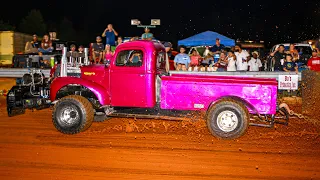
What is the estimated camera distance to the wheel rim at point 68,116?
809 centimetres

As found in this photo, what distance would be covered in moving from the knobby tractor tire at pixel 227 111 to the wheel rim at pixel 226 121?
0.04 metres

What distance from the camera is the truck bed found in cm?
752

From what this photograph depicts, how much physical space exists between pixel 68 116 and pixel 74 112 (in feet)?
0.54

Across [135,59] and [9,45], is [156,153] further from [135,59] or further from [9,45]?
[9,45]

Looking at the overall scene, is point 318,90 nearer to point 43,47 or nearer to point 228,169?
point 228,169

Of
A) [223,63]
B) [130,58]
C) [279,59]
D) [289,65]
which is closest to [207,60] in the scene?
[223,63]

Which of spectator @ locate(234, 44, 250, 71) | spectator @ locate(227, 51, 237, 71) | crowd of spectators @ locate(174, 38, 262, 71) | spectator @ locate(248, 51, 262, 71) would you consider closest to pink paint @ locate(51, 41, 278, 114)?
crowd of spectators @ locate(174, 38, 262, 71)

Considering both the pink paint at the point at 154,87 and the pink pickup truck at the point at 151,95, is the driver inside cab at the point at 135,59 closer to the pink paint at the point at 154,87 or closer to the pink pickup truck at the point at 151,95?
the pink pickup truck at the point at 151,95

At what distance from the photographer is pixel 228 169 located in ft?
18.7

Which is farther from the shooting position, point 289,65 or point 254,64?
point 254,64

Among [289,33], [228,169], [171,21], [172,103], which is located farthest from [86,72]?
[171,21]

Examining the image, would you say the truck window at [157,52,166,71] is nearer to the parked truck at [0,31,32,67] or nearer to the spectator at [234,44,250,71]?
the spectator at [234,44,250,71]

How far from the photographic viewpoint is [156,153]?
659 cm

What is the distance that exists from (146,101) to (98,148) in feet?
5.38
